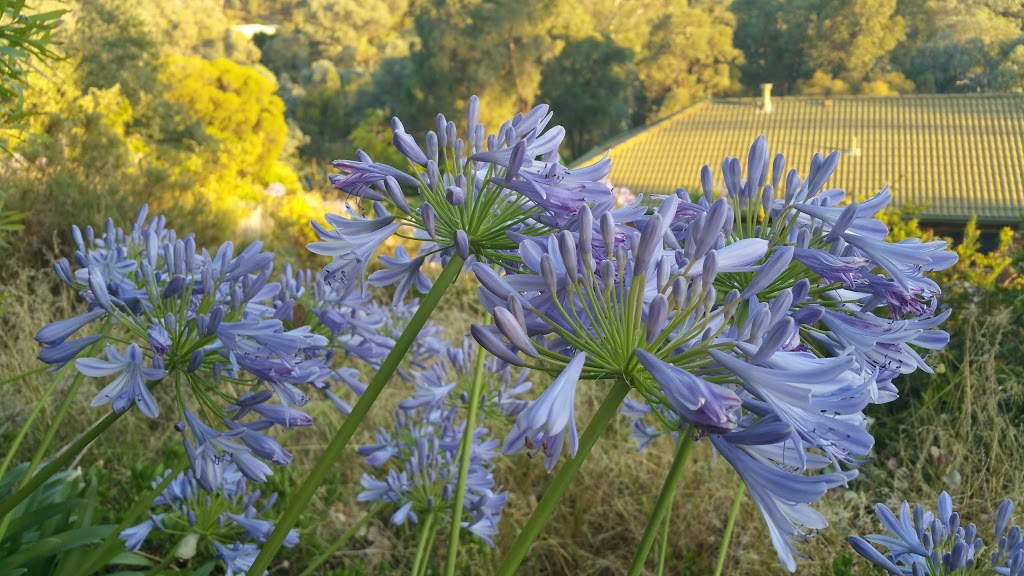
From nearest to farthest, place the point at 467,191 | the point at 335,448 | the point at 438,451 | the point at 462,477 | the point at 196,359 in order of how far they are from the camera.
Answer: the point at 335,448
the point at 467,191
the point at 196,359
the point at 462,477
the point at 438,451

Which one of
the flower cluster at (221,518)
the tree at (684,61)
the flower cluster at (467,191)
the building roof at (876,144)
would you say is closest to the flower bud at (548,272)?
the flower cluster at (467,191)

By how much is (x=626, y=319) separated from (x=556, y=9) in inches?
1447

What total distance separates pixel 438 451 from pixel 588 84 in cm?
3562

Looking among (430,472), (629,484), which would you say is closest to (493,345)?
(430,472)

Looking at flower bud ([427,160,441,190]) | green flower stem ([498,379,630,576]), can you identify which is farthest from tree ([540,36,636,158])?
green flower stem ([498,379,630,576])

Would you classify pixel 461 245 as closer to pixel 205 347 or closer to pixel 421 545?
pixel 205 347

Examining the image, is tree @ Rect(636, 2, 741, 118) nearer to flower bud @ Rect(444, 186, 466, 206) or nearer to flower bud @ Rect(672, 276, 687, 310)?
flower bud @ Rect(444, 186, 466, 206)

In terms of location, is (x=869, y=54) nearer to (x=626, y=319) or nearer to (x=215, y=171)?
(x=215, y=171)

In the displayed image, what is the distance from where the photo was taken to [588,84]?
36.9 metres

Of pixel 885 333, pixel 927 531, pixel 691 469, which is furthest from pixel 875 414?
pixel 885 333

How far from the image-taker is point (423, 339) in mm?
3443

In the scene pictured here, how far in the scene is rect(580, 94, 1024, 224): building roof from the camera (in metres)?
22.8

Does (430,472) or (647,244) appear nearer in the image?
(647,244)

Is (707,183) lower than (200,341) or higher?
higher
